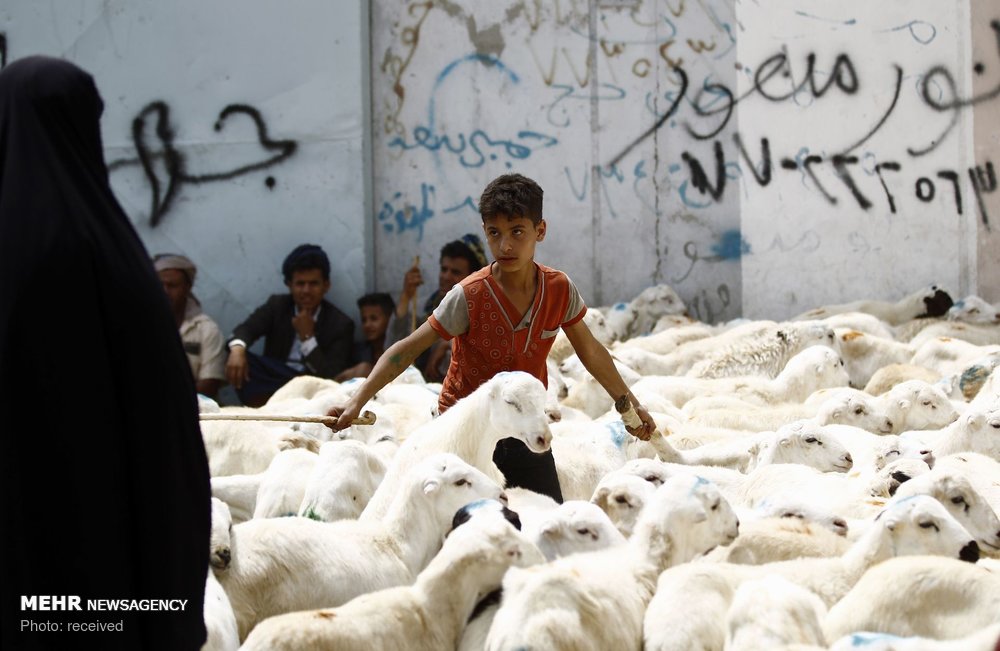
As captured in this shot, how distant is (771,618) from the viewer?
3.35m

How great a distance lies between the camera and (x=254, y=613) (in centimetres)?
405

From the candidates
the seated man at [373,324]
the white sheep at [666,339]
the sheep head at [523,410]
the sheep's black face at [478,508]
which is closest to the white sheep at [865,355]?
the white sheep at [666,339]

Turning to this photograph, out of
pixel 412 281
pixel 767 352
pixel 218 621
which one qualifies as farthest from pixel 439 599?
pixel 412 281

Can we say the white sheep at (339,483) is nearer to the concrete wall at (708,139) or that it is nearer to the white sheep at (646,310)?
the white sheep at (646,310)

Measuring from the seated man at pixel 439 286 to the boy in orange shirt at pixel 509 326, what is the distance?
4.41 meters

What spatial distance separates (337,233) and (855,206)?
411 cm

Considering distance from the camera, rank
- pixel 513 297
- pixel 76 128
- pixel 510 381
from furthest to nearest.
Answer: pixel 513 297
pixel 510 381
pixel 76 128

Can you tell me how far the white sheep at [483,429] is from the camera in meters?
4.71

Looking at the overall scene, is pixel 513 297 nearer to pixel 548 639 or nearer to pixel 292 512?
pixel 292 512

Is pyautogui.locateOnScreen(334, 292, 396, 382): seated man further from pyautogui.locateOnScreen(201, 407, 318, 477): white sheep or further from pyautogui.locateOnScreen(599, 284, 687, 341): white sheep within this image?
pyautogui.locateOnScreen(201, 407, 318, 477): white sheep

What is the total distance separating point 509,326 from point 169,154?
6.54 meters

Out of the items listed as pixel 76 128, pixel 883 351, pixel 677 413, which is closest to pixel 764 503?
pixel 677 413

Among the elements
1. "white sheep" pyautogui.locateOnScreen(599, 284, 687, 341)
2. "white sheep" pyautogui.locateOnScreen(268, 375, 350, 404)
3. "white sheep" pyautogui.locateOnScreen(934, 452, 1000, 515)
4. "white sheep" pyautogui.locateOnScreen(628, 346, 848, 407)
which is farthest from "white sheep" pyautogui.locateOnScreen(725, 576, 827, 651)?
"white sheep" pyautogui.locateOnScreen(599, 284, 687, 341)

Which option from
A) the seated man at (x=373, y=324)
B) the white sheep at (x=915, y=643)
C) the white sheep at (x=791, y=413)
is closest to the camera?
the white sheep at (x=915, y=643)
